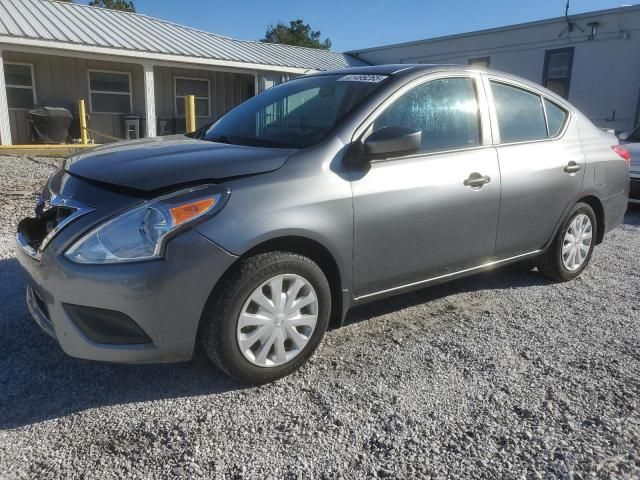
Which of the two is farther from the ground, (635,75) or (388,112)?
(635,75)

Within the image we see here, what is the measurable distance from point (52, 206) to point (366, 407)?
1.85 metres

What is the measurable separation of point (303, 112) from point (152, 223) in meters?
1.43

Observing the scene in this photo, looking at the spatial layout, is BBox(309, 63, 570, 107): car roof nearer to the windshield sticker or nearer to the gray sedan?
the windshield sticker

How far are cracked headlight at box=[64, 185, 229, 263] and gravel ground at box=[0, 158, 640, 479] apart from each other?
762 mm

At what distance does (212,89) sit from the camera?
1811cm

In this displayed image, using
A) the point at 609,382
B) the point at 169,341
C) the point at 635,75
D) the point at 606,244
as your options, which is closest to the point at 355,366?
the point at 169,341

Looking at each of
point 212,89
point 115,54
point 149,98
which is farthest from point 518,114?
point 212,89

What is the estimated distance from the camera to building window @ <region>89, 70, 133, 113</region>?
1552cm

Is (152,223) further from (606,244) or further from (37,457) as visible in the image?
(606,244)

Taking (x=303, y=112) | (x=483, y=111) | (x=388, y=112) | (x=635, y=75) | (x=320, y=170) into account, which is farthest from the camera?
(x=635, y=75)

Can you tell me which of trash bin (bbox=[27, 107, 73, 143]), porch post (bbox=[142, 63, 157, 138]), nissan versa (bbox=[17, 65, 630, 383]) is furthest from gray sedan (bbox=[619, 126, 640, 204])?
trash bin (bbox=[27, 107, 73, 143])

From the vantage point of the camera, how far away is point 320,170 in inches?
110

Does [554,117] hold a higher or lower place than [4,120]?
higher

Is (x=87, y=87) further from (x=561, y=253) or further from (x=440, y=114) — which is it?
(x=561, y=253)
